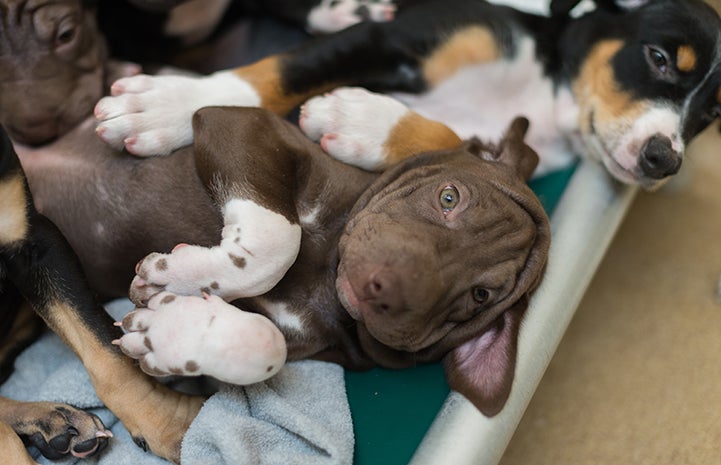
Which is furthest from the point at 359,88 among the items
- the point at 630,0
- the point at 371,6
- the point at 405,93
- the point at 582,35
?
the point at 630,0

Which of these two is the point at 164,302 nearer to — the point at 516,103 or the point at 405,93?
the point at 405,93

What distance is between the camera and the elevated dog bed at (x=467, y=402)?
2.39 meters

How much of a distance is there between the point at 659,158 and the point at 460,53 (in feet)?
2.77

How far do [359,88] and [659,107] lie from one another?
111cm

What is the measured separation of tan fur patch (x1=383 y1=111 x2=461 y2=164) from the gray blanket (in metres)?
0.78

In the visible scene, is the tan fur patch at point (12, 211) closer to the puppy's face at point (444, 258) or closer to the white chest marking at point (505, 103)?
the puppy's face at point (444, 258)

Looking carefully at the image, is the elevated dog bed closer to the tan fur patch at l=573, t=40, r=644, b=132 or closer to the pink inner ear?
the pink inner ear

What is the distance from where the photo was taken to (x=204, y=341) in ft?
7.13

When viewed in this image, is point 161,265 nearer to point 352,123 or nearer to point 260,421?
point 260,421

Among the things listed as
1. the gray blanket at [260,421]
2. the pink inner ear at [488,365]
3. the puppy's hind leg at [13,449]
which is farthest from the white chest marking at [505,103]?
the puppy's hind leg at [13,449]

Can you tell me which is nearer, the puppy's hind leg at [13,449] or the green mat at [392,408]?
the puppy's hind leg at [13,449]

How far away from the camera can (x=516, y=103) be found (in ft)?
10.9

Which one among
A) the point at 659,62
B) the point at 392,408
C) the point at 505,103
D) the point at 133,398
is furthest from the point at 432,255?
the point at 659,62

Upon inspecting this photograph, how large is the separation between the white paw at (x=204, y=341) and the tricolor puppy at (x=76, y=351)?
0.25 m
